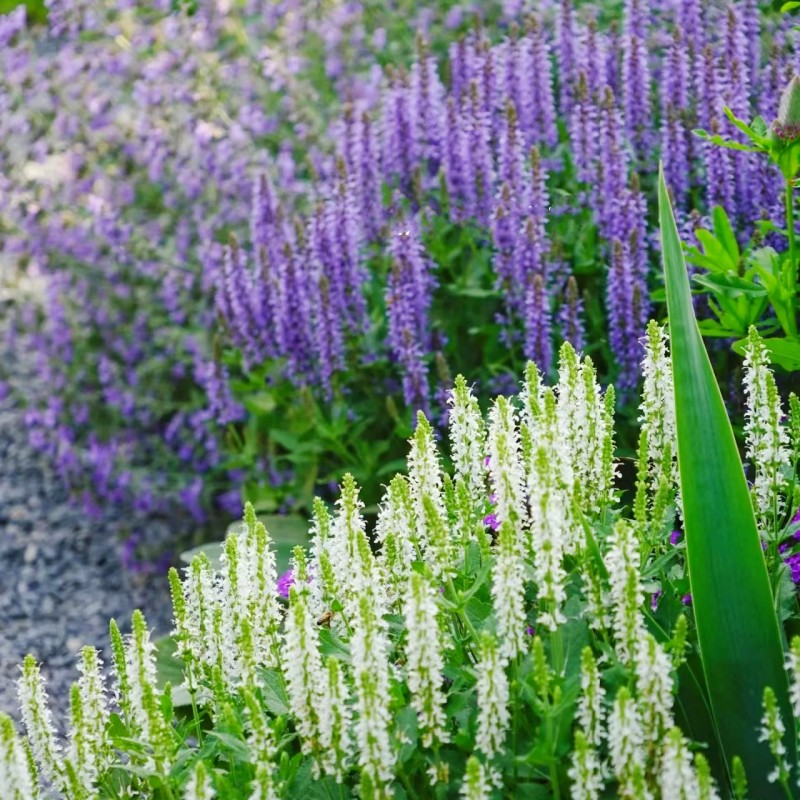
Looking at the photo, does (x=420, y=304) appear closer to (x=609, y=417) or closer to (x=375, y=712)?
(x=609, y=417)

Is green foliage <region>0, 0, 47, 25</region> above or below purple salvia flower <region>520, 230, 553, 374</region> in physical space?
above

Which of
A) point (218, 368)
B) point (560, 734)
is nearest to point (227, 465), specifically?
point (218, 368)

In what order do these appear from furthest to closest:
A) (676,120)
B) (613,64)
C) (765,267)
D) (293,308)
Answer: (613,64)
(293,308)
(676,120)
(765,267)

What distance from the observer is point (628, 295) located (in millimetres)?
3533

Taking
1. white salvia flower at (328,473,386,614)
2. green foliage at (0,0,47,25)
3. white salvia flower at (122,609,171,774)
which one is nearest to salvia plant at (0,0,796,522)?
white salvia flower at (328,473,386,614)

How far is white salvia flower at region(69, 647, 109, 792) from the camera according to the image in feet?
6.14

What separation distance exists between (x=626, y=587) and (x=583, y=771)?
0.80 feet

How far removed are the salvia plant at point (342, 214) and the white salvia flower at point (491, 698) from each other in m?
1.25

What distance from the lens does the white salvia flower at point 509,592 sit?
176cm

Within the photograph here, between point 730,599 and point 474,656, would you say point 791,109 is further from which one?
point 474,656

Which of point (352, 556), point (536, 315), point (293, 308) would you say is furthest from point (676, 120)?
point (352, 556)

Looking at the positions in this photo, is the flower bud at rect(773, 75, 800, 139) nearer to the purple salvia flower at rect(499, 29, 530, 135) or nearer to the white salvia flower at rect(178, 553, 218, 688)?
the white salvia flower at rect(178, 553, 218, 688)

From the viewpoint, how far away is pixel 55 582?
4.92 metres

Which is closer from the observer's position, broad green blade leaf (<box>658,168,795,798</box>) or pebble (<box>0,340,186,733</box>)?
broad green blade leaf (<box>658,168,795,798</box>)
